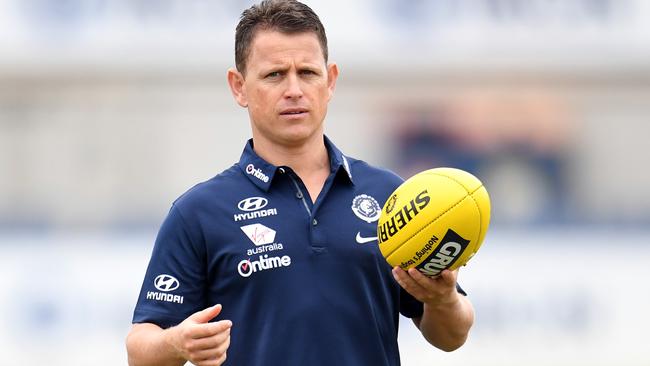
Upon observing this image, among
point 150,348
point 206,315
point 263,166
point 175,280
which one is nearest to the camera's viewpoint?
point 206,315

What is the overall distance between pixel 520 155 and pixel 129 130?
4.04 m

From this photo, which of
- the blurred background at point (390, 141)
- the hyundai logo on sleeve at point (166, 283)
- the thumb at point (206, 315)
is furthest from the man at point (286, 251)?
the blurred background at point (390, 141)

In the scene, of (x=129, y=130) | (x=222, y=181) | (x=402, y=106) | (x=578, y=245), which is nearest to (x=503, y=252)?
(x=578, y=245)

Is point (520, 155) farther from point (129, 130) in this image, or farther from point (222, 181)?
point (222, 181)

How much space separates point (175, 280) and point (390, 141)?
1015 cm

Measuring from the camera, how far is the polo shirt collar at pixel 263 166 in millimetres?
3832

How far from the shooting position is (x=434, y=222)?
12.0ft

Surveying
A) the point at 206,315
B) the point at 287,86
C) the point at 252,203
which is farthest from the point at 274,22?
the point at 206,315

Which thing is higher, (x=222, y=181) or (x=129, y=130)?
(x=129, y=130)

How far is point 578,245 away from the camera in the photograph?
43.5 feet

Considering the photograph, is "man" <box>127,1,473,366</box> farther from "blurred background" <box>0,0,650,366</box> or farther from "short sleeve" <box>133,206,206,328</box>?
"blurred background" <box>0,0,650,366</box>

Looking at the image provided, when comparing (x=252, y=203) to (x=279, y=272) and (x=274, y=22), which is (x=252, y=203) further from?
(x=274, y=22)

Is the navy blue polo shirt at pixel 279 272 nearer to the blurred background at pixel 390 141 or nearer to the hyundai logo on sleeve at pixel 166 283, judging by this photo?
the hyundai logo on sleeve at pixel 166 283

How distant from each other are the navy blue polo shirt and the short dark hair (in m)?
0.35
